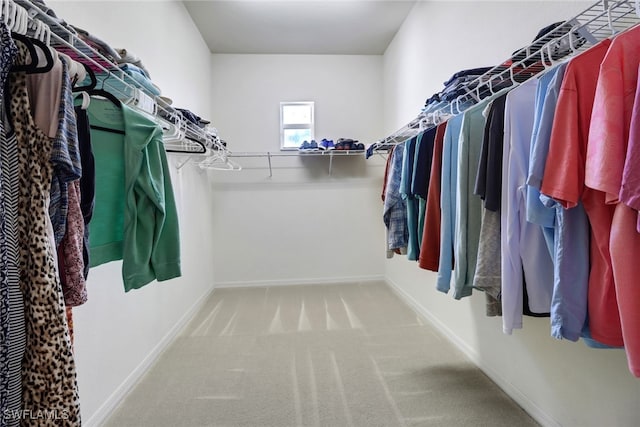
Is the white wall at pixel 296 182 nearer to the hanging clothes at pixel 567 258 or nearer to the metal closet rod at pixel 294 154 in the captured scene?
the metal closet rod at pixel 294 154

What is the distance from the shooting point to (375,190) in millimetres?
3861

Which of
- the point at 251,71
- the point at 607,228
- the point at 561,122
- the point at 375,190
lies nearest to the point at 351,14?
the point at 251,71

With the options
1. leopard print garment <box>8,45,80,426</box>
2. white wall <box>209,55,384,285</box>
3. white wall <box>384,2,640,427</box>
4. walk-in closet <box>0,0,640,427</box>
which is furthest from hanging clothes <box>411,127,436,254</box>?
white wall <box>209,55,384,285</box>

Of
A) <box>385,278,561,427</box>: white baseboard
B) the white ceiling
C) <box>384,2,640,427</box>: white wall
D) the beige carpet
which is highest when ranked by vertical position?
the white ceiling

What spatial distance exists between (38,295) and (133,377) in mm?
1430

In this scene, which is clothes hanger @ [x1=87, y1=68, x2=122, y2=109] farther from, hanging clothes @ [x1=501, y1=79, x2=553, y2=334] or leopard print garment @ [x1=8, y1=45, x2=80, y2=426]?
hanging clothes @ [x1=501, y1=79, x2=553, y2=334]

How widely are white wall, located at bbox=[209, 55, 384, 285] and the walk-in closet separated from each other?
26 mm

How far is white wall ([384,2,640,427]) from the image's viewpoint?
1.16m

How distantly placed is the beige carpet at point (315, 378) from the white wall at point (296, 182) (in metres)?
1.07

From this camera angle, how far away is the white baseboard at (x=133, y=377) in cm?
144

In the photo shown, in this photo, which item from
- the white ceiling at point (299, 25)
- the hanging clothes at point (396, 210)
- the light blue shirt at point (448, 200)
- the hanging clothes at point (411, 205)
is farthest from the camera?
the white ceiling at point (299, 25)

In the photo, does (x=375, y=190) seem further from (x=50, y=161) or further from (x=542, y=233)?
(x=50, y=161)

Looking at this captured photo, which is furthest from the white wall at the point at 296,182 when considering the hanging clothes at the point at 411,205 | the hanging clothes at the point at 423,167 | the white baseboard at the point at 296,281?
the hanging clothes at the point at 423,167

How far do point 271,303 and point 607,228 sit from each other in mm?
2790
